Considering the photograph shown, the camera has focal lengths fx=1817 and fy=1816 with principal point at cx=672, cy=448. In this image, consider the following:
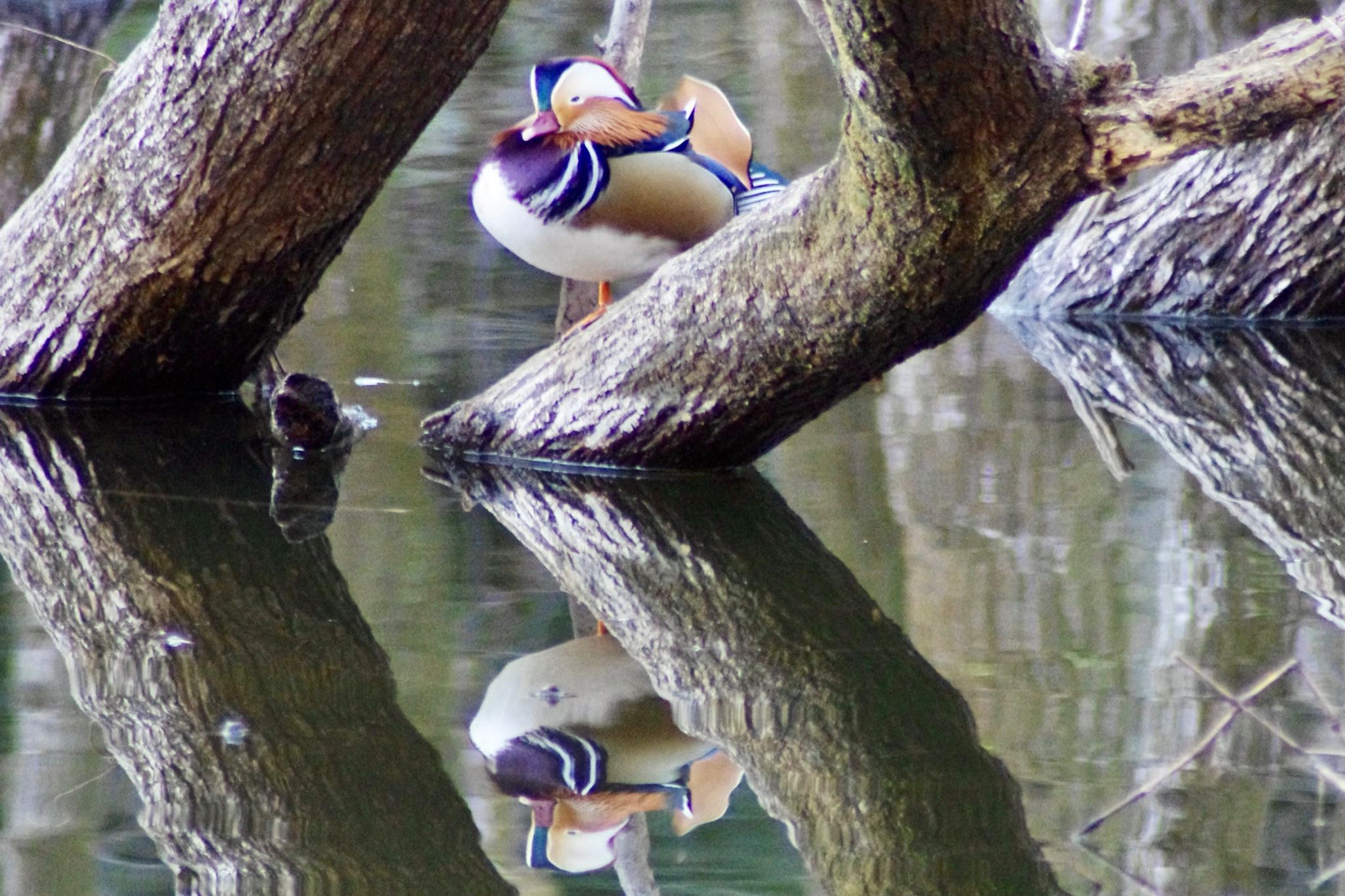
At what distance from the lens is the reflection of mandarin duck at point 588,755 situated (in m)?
1.96

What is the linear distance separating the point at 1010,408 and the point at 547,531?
4.12ft

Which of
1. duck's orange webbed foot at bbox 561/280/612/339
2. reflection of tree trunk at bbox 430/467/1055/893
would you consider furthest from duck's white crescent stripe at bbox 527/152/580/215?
reflection of tree trunk at bbox 430/467/1055/893

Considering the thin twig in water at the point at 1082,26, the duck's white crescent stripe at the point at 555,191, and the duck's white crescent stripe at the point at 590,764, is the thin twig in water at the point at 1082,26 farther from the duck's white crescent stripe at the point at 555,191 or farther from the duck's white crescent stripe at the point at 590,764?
the duck's white crescent stripe at the point at 590,764

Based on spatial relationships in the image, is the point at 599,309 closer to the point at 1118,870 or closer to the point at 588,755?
the point at 588,755

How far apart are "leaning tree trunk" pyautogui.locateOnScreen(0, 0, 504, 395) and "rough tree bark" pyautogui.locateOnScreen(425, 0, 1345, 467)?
0.51 meters

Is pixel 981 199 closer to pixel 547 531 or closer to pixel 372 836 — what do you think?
pixel 547 531

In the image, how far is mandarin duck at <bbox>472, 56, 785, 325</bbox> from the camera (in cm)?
342

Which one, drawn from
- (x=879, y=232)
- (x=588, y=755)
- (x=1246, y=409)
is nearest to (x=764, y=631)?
(x=588, y=755)

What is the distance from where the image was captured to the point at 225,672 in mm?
2430

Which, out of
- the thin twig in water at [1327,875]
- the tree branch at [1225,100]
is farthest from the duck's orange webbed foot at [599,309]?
the thin twig in water at [1327,875]

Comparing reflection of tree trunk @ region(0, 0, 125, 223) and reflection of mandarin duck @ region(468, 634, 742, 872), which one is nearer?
reflection of mandarin duck @ region(468, 634, 742, 872)

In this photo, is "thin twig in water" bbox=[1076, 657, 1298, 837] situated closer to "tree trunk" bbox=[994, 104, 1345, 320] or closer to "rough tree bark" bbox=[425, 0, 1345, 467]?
"rough tree bark" bbox=[425, 0, 1345, 467]

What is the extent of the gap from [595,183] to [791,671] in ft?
4.28

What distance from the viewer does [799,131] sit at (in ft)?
21.3
